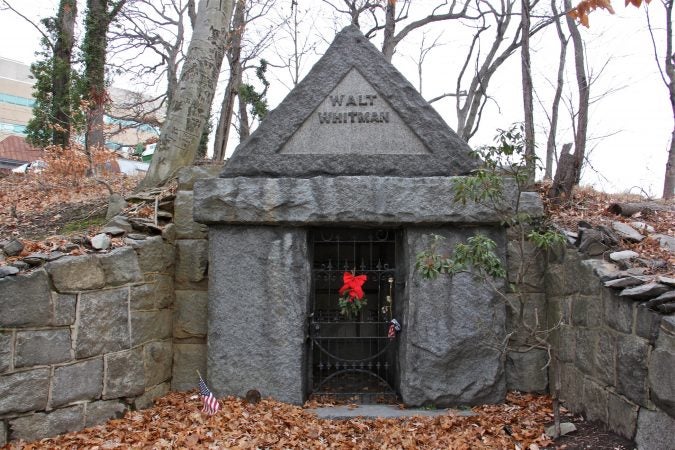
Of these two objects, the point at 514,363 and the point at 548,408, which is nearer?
the point at 548,408

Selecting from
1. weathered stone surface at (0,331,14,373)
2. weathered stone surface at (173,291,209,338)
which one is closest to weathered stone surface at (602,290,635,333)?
weathered stone surface at (173,291,209,338)

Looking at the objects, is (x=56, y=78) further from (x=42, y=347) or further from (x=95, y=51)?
(x=42, y=347)

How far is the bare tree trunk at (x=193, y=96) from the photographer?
638cm

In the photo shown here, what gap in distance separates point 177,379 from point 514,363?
285 cm

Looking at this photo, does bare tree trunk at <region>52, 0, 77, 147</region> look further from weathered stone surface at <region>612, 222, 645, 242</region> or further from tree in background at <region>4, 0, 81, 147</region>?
weathered stone surface at <region>612, 222, 645, 242</region>

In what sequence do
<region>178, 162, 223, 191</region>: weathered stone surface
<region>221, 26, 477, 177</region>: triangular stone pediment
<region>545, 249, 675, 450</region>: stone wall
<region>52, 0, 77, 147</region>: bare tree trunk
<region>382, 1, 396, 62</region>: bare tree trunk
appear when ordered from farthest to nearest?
1. <region>382, 1, 396, 62</region>: bare tree trunk
2. <region>52, 0, 77, 147</region>: bare tree trunk
3. <region>178, 162, 223, 191</region>: weathered stone surface
4. <region>221, 26, 477, 177</region>: triangular stone pediment
5. <region>545, 249, 675, 450</region>: stone wall

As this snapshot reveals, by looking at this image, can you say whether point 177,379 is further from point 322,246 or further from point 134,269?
point 322,246

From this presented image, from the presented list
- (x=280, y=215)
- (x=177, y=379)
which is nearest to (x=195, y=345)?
(x=177, y=379)

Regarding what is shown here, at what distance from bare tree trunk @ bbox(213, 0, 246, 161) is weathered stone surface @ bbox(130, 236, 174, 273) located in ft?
18.8

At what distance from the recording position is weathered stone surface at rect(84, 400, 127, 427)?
11.7 ft

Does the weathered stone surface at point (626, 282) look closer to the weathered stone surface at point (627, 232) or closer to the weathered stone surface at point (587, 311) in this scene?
the weathered stone surface at point (587, 311)

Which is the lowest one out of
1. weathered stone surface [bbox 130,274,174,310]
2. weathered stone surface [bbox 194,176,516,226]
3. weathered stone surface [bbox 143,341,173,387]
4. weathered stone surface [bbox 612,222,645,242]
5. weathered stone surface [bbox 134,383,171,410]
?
weathered stone surface [bbox 134,383,171,410]

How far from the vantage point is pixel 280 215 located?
4.12 m

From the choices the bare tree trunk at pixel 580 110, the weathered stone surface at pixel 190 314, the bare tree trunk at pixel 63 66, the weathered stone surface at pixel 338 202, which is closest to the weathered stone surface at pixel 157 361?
the weathered stone surface at pixel 190 314
